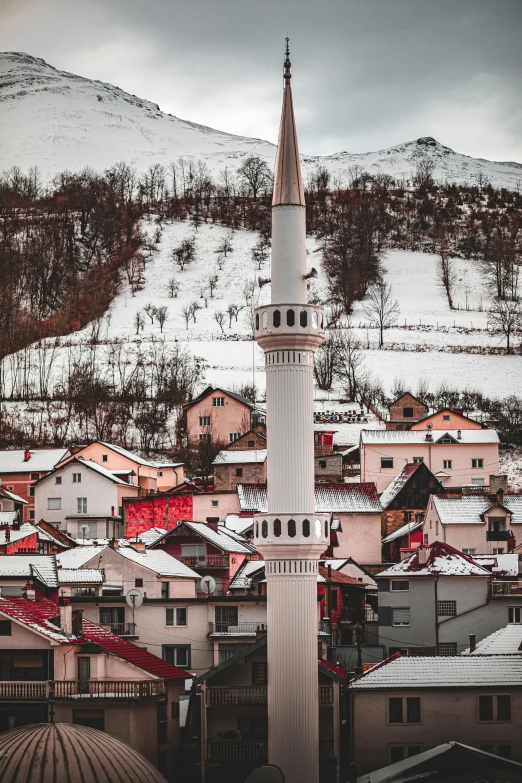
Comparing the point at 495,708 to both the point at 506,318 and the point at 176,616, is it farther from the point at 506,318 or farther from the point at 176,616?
the point at 506,318

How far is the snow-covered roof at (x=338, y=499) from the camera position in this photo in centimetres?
6681

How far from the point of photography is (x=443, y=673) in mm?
38188

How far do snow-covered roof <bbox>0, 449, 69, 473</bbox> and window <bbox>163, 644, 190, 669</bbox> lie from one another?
38399mm

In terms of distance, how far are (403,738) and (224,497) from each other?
33977mm

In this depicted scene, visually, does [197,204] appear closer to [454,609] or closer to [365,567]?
[365,567]

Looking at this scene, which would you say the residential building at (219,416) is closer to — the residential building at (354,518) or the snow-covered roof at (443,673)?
the residential building at (354,518)

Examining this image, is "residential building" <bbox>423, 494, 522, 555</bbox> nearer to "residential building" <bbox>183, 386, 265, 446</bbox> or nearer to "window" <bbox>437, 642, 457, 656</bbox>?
"window" <bbox>437, 642, 457, 656</bbox>

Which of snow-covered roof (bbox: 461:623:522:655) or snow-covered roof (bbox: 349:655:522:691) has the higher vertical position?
snow-covered roof (bbox: 461:623:522:655)

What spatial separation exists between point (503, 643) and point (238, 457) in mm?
38431

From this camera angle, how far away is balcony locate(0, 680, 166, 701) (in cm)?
3634

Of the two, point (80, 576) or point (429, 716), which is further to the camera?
point (80, 576)

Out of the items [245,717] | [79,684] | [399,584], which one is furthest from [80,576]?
[79,684]

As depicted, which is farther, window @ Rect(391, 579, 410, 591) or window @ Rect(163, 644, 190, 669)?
window @ Rect(391, 579, 410, 591)

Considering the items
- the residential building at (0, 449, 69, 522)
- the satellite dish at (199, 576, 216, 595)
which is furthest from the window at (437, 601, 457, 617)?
the residential building at (0, 449, 69, 522)
